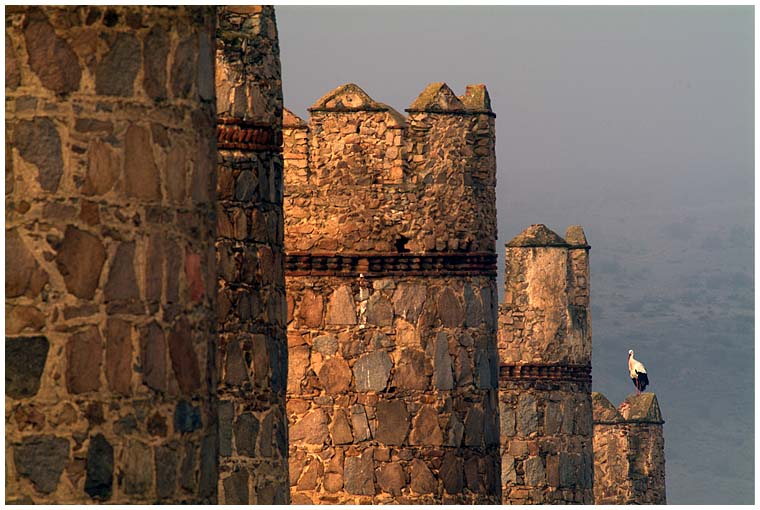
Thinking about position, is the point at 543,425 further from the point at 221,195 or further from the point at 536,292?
the point at 221,195

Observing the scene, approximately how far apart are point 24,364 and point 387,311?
8818 millimetres

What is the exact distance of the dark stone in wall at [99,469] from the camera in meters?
6.43

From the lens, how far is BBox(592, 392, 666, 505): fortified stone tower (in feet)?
91.0

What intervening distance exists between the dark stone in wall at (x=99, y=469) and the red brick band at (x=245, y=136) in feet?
15.4

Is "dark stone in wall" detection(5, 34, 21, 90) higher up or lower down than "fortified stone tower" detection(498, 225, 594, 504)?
higher up

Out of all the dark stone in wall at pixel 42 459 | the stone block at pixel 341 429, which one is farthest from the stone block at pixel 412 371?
the dark stone in wall at pixel 42 459

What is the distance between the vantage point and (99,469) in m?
6.45

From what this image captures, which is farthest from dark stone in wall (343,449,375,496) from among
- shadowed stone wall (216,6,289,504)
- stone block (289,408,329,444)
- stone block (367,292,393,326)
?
shadowed stone wall (216,6,289,504)

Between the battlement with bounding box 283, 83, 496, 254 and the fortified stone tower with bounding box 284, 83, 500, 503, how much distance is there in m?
0.01

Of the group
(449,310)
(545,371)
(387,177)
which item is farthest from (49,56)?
(545,371)

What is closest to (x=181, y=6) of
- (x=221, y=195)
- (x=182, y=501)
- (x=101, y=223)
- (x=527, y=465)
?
(x=101, y=223)

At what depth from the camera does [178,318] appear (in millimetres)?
6699

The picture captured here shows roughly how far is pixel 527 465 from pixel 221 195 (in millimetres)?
12208

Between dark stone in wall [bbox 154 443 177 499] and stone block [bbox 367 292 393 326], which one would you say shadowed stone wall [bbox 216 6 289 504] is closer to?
stone block [bbox 367 292 393 326]
